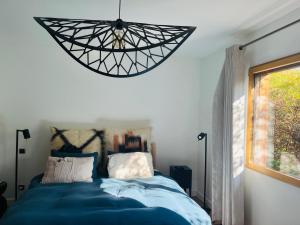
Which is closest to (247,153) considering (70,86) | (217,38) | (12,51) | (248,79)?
(248,79)

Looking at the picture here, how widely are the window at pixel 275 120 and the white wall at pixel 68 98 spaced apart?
127cm

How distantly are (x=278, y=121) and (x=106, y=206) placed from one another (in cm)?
184

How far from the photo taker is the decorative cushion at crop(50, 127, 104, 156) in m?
3.45

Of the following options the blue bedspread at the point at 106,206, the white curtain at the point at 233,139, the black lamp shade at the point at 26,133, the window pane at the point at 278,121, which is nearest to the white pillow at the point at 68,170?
the blue bedspread at the point at 106,206

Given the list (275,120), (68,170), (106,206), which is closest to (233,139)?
(275,120)

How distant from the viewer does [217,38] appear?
3174 mm

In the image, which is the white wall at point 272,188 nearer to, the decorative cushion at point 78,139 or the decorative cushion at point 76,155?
the decorative cushion at point 76,155

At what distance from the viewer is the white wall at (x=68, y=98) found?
3.58m

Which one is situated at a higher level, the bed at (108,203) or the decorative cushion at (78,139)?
the decorative cushion at (78,139)

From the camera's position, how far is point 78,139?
137 inches

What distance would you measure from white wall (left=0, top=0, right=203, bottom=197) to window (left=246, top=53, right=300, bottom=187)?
127 cm

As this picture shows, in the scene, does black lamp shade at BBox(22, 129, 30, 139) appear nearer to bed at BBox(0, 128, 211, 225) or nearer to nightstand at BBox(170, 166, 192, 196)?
bed at BBox(0, 128, 211, 225)

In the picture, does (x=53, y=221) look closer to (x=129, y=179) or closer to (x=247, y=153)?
(x=129, y=179)

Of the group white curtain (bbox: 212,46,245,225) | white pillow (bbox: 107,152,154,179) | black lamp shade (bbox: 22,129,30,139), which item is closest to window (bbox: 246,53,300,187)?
white curtain (bbox: 212,46,245,225)
